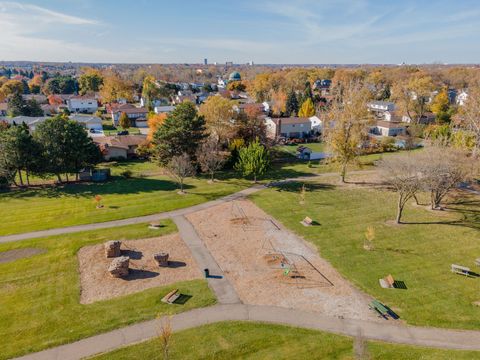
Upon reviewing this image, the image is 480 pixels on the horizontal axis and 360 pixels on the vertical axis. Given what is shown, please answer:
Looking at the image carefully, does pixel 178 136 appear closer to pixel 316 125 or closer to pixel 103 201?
pixel 103 201

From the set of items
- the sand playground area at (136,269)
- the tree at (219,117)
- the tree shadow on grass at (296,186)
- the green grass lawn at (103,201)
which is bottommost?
the sand playground area at (136,269)

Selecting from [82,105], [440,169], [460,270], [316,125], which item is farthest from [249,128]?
[82,105]

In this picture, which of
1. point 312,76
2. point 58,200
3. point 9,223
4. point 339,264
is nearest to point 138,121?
point 58,200

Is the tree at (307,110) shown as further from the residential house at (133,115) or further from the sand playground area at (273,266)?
the sand playground area at (273,266)

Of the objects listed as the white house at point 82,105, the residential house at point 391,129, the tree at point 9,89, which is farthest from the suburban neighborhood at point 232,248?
the tree at point 9,89

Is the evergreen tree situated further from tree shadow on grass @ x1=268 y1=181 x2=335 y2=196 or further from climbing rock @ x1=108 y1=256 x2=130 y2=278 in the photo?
climbing rock @ x1=108 y1=256 x2=130 y2=278

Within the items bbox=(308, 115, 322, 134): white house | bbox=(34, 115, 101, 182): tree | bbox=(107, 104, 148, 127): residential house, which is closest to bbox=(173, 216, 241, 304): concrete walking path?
bbox=(34, 115, 101, 182): tree
